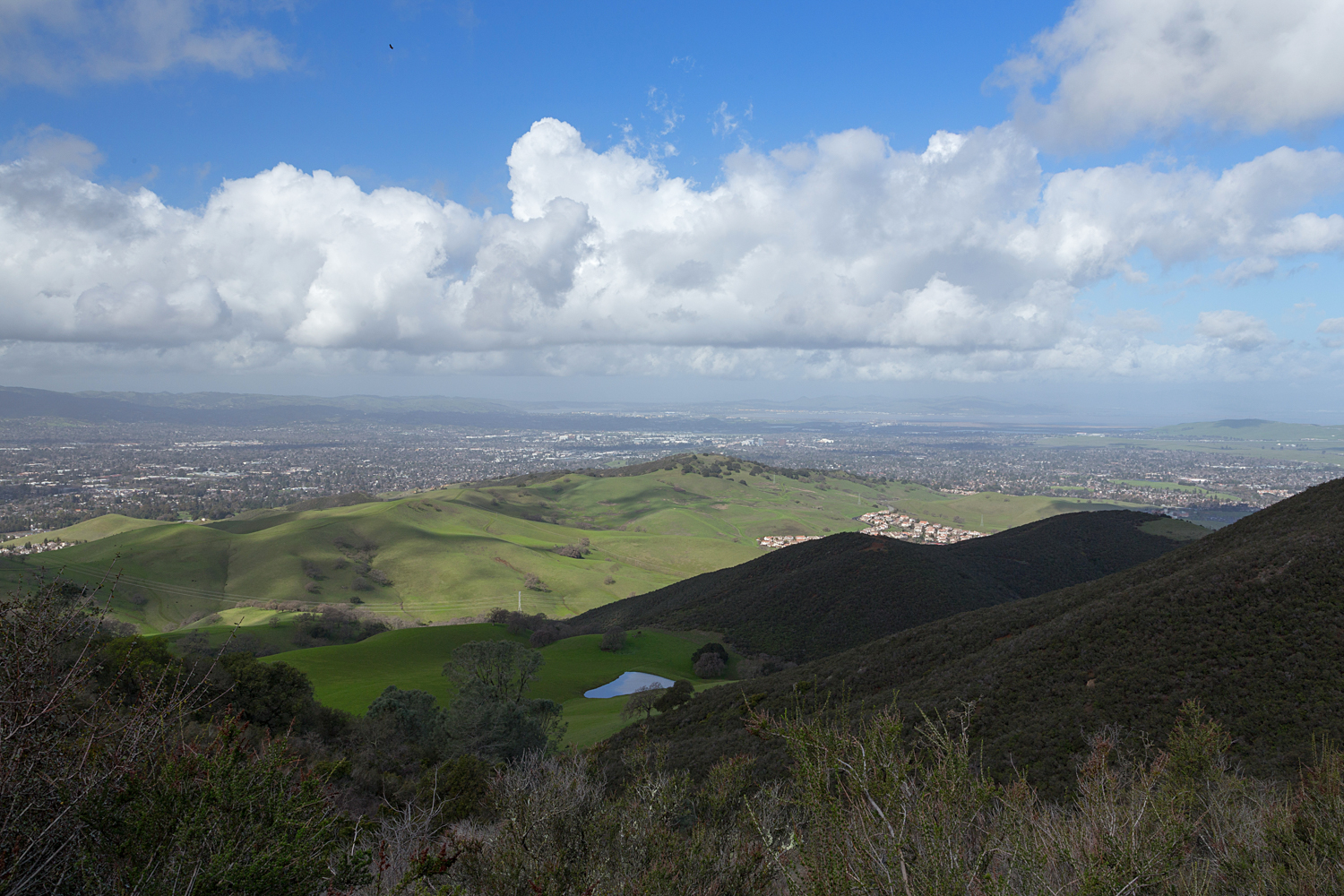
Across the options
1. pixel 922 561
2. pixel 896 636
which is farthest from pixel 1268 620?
pixel 922 561

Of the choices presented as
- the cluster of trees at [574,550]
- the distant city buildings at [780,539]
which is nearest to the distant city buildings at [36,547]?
the cluster of trees at [574,550]

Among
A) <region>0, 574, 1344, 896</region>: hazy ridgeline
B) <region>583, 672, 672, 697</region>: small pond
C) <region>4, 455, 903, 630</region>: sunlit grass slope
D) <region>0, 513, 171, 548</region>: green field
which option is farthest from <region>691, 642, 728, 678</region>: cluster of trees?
<region>0, 513, 171, 548</region>: green field

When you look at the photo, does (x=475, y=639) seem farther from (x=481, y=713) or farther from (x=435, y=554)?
(x=435, y=554)

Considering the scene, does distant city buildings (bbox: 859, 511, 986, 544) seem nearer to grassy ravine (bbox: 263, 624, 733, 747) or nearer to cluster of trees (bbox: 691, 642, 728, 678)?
cluster of trees (bbox: 691, 642, 728, 678)

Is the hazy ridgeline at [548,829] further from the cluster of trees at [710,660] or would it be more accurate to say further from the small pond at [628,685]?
the cluster of trees at [710,660]

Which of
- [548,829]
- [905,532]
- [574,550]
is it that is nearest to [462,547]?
[574,550]

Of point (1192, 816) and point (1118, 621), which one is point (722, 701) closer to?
point (1118, 621)
